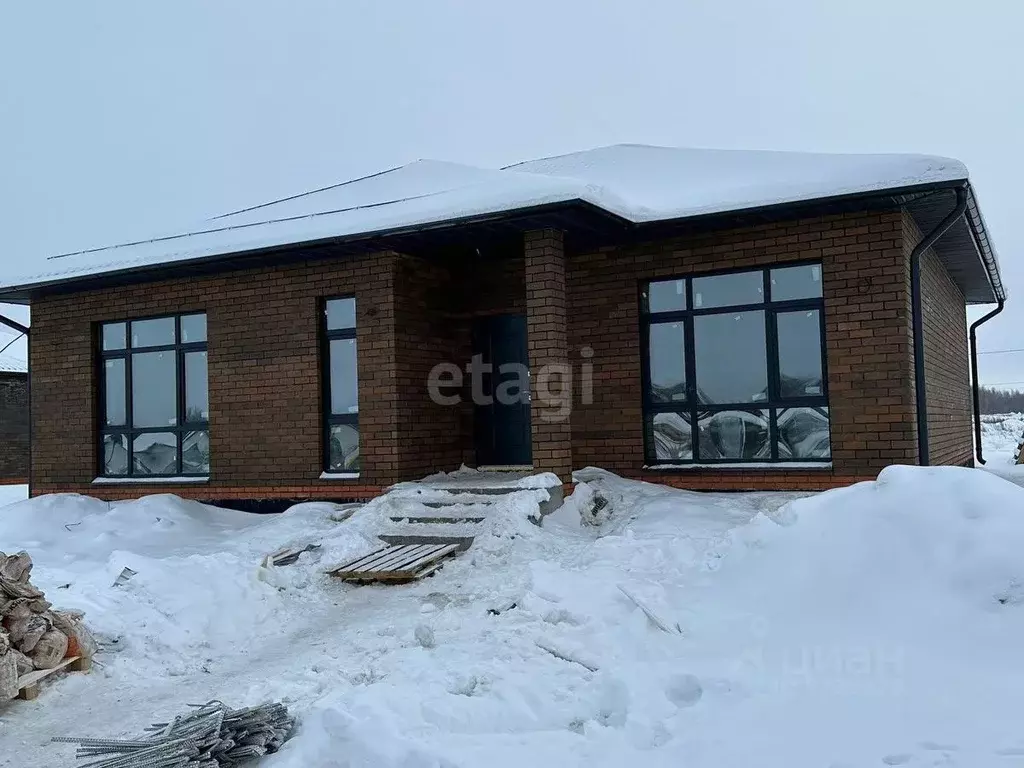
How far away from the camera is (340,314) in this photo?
9.71 m

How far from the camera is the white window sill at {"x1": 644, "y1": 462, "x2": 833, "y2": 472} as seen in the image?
27.2ft

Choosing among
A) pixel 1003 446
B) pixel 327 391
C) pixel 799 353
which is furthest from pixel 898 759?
pixel 1003 446

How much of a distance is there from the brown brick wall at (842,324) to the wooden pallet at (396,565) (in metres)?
2.77

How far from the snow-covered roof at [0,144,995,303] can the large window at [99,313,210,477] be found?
1108 millimetres

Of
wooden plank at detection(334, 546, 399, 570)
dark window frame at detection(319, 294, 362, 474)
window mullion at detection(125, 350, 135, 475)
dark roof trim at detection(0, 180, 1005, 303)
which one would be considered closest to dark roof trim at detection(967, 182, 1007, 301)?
dark roof trim at detection(0, 180, 1005, 303)

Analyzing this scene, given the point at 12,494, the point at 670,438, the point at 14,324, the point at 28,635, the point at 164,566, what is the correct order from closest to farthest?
the point at 28,635 → the point at 164,566 → the point at 670,438 → the point at 14,324 → the point at 12,494

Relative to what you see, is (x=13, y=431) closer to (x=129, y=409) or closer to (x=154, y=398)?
(x=129, y=409)

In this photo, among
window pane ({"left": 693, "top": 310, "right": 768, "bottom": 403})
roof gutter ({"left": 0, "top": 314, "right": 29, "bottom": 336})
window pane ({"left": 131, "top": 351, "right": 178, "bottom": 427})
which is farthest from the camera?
roof gutter ({"left": 0, "top": 314, "right": 29, "bottom": 336})

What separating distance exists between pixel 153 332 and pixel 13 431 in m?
12.7

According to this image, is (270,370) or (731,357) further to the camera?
(270,370)

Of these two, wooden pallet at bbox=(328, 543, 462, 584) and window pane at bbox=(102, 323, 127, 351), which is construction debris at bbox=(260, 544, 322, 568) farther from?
window pane at bbox=(102, 323, 127, 351)

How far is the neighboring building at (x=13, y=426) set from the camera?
20.5 m

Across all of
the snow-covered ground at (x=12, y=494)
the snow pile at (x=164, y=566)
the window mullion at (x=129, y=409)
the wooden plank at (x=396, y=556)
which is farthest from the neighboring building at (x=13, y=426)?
the wooden plank at (x=396, y=556)

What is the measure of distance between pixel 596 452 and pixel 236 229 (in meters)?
5.16
